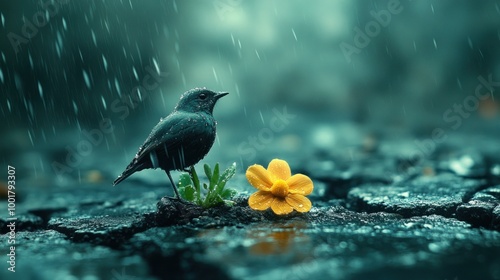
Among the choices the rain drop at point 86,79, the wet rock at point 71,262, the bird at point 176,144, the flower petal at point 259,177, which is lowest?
the wet rock at point 71,262

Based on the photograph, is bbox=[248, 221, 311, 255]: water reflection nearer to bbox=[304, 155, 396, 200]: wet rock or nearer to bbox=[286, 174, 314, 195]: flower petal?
bbox=[286, 174, 314, 195]: flower petal

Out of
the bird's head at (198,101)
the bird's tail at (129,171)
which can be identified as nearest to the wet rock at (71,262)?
the bird's tail at (129,171)

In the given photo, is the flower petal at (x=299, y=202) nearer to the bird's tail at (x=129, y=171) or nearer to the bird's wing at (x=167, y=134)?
the bird's wing at (x=167, y=134)

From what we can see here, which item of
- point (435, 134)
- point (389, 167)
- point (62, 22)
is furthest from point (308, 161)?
point (62, 22)

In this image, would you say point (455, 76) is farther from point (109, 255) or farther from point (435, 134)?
point (109, 255)

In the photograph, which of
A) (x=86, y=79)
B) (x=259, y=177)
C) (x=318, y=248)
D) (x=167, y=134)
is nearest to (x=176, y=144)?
(x=167, y=134)

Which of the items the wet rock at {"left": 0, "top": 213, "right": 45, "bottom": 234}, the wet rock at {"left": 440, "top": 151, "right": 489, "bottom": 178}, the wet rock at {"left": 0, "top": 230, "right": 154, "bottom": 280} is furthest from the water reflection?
the wet rock at {"left": 440, "top": 151, "right": 489, "bottom": 178}
